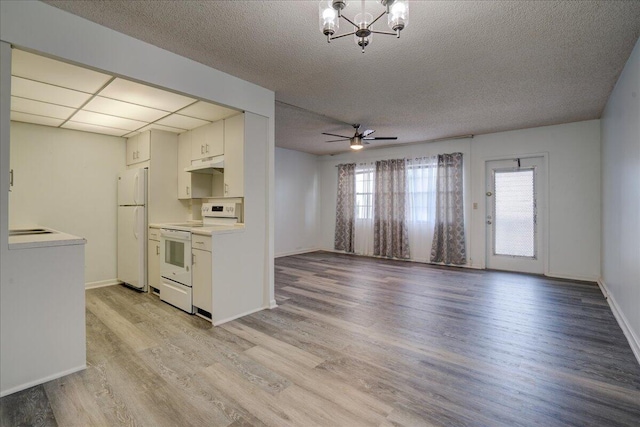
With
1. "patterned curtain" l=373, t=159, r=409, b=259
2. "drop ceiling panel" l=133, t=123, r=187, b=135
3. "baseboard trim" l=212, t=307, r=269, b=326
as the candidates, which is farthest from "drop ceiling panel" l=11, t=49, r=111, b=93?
"patterned curtain" l=373, t=159, r=409, b=259

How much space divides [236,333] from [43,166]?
3.54m

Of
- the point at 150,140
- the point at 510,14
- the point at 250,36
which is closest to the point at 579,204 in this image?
the point at 510,14

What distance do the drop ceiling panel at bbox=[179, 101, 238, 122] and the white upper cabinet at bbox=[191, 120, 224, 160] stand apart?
5.5 inches

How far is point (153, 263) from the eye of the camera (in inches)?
163

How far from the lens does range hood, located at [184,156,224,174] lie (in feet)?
12.0

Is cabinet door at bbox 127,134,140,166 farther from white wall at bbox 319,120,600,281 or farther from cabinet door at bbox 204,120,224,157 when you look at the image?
white wall at bbox 319,120,600,281

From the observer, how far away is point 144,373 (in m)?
2.22

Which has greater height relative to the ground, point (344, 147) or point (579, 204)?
point (344, 147)

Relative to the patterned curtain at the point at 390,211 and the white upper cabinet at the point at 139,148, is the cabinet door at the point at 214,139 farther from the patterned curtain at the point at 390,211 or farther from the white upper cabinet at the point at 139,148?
the patterned curtain at the point at 390,211

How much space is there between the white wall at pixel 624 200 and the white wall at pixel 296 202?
567 centimetres

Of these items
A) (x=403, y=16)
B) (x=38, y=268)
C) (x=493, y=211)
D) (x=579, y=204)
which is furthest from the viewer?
(x=493, y=211)

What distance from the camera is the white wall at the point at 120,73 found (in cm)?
195

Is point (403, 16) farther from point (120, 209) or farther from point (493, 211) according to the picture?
point (493, 211)

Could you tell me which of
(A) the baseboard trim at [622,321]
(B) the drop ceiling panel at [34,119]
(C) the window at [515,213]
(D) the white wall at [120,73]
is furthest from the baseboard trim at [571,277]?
(B) the drop ceiling panel at [34,119]
